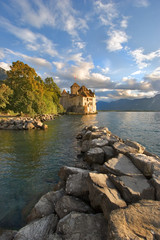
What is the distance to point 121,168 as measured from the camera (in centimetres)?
510

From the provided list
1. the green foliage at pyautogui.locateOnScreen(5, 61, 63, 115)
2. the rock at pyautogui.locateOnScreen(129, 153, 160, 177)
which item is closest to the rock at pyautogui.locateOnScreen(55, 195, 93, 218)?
the rock at pyautogui.locateOnScreen(129, 153, 160, 177)

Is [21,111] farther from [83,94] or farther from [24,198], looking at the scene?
[83,94]

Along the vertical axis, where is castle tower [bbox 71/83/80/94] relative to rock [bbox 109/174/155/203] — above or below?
above

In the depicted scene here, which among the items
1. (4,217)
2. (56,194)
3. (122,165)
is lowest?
(4,217)

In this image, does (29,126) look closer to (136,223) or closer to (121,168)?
(121,168)

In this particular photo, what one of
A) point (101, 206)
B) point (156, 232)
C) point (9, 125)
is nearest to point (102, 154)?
point (101, 206)

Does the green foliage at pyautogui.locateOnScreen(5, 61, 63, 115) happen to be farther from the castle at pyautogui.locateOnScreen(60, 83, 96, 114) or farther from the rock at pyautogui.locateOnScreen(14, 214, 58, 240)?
the castle at pyautogui.locateOnScreen(60, 83, 96, 114)

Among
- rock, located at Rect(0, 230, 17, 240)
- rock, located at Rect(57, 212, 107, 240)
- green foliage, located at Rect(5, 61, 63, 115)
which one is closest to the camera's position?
rock, located at Rect(57, 212, 107, 240)

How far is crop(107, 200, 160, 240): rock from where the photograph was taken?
2.24 metres

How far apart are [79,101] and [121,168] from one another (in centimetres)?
8818

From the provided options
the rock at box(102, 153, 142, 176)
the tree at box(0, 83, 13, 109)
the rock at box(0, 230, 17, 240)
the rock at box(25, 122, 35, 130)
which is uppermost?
the tree at box(0, 83, 13, 109)

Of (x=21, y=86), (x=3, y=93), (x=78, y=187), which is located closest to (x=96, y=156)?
(x=78, y=187)

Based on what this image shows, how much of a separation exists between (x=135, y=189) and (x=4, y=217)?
481 cm

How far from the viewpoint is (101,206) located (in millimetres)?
3459
